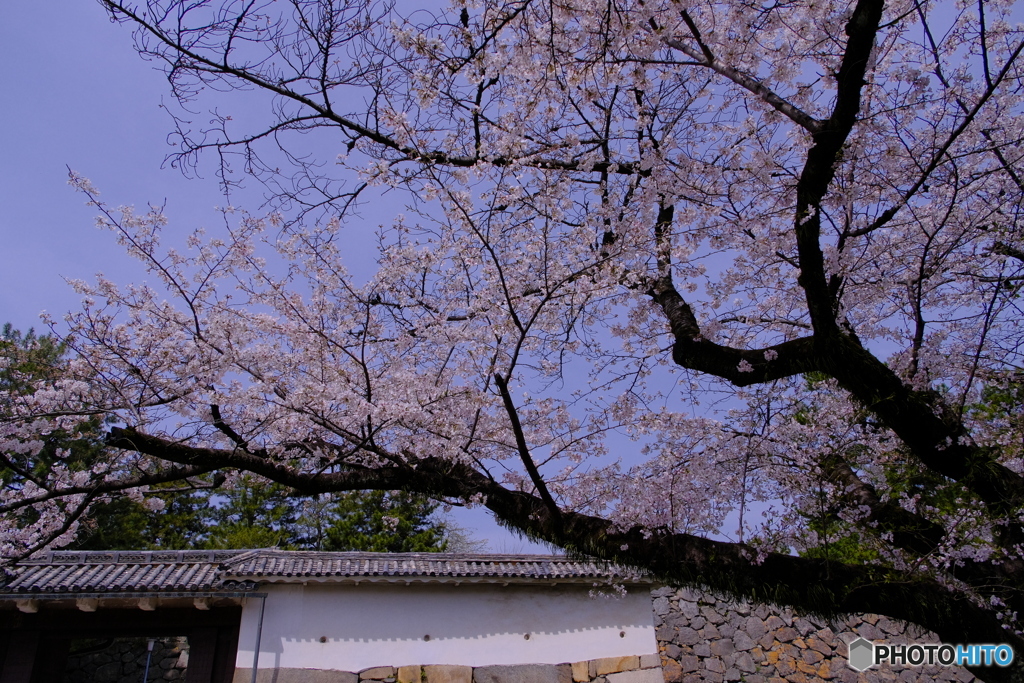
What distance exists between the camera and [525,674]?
8344 mm

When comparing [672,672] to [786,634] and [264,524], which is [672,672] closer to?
[786,634]

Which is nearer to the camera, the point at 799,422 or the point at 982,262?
the point at 982,262

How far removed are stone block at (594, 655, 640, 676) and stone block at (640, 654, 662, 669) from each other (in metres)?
0.07

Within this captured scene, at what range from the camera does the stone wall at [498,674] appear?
306 inches

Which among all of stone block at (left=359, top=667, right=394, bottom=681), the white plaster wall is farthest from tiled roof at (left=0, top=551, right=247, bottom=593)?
stone block at (left=359, top=667, right=394, bottom=681)

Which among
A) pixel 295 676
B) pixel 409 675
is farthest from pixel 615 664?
pixel 295 676

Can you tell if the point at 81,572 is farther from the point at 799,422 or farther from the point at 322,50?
the point at 799,422

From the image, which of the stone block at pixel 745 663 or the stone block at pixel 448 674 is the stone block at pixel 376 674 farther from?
the stone block at pixel 745 663

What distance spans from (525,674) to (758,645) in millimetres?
3789

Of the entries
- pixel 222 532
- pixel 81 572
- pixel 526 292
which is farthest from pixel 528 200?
pixel 222 532

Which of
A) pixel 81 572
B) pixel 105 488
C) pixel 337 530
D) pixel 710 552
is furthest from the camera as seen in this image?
pixel 337 530

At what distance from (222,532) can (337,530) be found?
3.40m

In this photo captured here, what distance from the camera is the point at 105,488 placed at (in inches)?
160

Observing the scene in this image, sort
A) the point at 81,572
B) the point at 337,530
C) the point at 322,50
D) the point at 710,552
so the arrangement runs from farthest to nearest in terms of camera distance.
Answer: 1. the point at 337,530
2. the point at 81,572
3. the point at 322,50
4. the point at 710,552
